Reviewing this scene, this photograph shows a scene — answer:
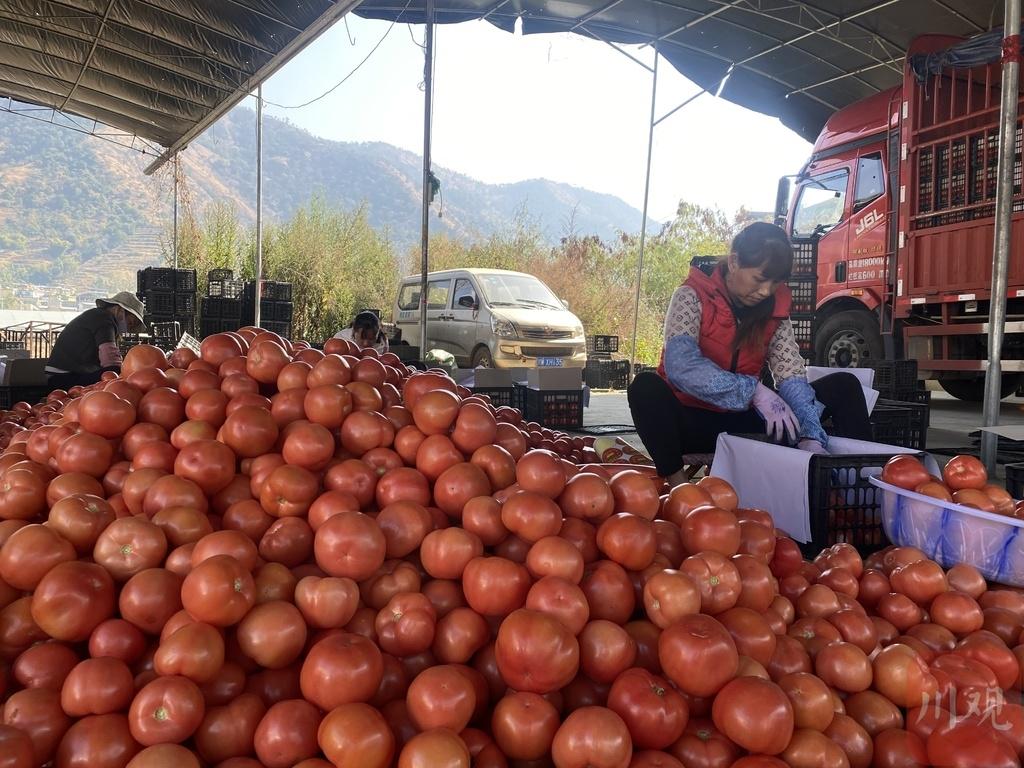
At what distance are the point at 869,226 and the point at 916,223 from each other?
2.49ft

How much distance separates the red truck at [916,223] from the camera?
697cm

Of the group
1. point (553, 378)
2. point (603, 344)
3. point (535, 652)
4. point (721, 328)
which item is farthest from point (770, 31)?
point (535, 652)

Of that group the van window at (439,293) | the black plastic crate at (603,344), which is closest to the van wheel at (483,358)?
the van window at (439,293)

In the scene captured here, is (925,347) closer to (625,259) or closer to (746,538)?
(746,538)

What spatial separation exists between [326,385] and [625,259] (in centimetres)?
2229

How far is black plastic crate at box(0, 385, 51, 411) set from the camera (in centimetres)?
456

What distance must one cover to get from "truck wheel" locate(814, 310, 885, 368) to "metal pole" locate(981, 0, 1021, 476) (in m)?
4.65

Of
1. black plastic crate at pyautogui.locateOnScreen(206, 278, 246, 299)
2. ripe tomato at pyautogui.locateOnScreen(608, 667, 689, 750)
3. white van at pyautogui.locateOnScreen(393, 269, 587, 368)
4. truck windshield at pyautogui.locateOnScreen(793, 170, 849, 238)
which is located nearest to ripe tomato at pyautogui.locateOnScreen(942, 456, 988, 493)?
ripe tomato at pyautogui.locateOnScreen(608, 667, 689, 750)

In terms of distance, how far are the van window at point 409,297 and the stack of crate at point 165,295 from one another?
3352mm

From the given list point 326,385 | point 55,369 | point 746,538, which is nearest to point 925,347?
point 746,538

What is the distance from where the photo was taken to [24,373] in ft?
15.2

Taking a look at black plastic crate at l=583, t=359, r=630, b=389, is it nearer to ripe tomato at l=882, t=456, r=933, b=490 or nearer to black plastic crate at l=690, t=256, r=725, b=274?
black plastic crate at l=690, t=256, r=725, b=274

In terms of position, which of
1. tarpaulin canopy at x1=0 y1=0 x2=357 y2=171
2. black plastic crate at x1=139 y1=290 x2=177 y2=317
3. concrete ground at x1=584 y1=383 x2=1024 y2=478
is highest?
tarpaulin canopy at x1=0 y1=0 x2=357 y2=171

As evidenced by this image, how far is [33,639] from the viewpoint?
4.28 feet
